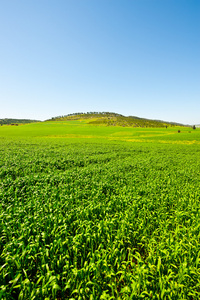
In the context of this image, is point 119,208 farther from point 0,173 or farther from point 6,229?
point 0,173

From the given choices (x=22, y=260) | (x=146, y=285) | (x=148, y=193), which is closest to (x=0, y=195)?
(x=22, y=260)

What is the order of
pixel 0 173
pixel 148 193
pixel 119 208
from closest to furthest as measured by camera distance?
pixel 119 208
pixel 148 193
pixel 0 173

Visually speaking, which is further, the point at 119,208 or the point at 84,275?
the point at 119,208

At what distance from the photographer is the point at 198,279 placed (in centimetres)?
399

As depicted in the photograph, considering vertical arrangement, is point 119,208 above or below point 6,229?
below

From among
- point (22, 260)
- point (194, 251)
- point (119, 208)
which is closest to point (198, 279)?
point (194, 251)

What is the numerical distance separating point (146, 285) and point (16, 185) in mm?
9762

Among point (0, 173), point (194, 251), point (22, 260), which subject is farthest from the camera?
point (0, 173)

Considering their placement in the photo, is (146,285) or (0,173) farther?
(0,173)

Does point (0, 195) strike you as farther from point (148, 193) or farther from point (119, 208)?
point (148, 193)

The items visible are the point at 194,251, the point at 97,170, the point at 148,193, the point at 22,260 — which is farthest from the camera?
the point at 97,170

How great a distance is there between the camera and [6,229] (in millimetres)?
5145

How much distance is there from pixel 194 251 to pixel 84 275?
3.88 metres

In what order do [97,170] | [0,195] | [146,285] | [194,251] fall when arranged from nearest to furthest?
1. [146,285]
2. [194,251]
3. [0,195]
4. [97,170]
